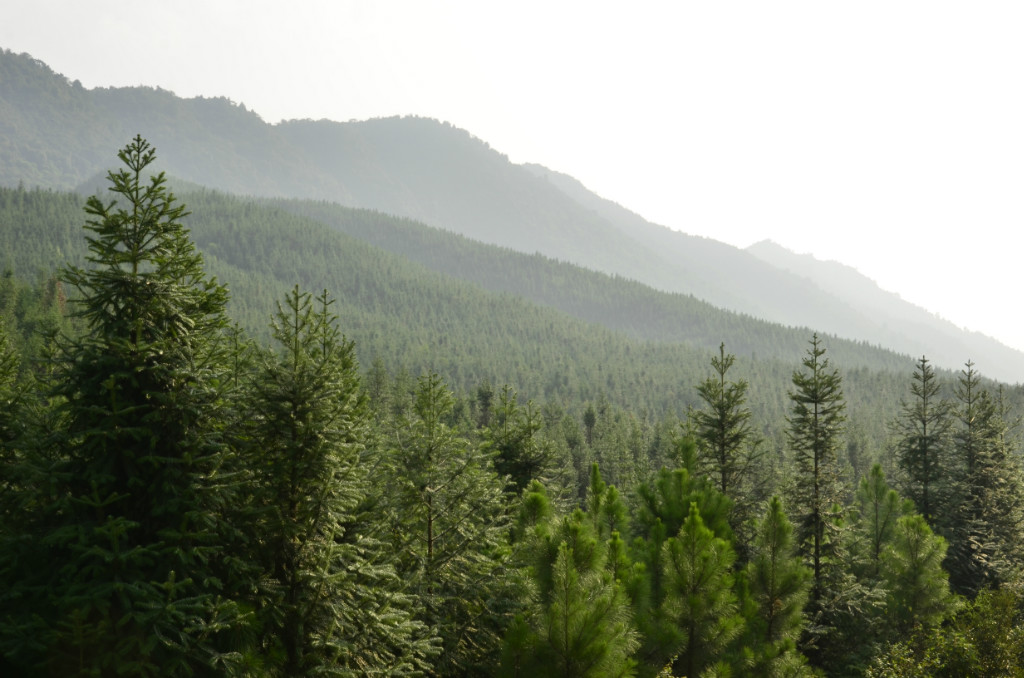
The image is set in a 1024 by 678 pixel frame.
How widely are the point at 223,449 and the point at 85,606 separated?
245cm

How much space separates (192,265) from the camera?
9.04 metres

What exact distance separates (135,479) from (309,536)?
2.50 metres

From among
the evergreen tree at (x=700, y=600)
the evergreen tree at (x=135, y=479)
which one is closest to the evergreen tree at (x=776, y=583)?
the evergreen tree at (x=700, y=600)

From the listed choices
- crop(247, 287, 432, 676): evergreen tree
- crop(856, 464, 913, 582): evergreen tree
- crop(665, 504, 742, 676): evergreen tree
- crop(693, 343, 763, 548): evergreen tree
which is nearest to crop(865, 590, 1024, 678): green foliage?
crop(665, 504, 742, 676): evergreen tree

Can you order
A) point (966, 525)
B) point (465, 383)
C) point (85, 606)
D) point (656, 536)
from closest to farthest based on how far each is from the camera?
1. point (85, 606)
2. point (656, 536)
3. point (966, 525)
4. point (465, 383)

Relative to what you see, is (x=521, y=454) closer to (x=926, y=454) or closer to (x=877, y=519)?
(x=877, y=519)

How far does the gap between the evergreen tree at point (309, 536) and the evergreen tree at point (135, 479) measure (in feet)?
2.27

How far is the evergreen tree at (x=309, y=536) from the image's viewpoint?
8.46 metres

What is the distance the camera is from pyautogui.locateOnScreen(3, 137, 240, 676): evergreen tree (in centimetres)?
711

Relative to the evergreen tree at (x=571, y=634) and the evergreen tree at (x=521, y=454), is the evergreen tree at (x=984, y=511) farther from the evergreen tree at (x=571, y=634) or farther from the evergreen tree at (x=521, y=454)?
the evergreen tree at (x=571, y=634)

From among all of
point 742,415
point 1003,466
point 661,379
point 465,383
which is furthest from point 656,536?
point 661,379

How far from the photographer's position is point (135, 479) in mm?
7824

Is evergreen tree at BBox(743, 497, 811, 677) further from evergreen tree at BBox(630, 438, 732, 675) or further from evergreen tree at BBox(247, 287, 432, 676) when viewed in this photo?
evergreen tree at BBox(247, 287, 432, 676)

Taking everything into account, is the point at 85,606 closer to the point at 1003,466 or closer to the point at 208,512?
the point at 208,512
